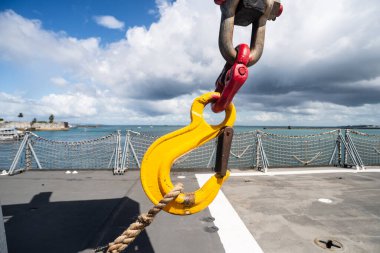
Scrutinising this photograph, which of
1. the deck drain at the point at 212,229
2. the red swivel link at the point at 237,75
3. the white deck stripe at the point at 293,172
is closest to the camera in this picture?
the red swivel link at the point at 237,75

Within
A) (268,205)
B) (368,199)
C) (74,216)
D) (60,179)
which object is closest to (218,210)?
(268,205)

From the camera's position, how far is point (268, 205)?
4.93 meters

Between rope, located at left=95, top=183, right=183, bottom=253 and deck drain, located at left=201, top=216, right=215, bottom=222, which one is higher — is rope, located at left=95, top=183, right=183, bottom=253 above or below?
above

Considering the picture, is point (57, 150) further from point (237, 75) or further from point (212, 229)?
point (237, 75)

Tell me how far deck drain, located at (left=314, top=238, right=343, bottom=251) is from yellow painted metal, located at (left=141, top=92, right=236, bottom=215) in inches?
105

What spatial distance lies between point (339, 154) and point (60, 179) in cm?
1111

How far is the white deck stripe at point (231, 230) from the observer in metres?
3.28

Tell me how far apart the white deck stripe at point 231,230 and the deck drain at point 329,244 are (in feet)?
3.12

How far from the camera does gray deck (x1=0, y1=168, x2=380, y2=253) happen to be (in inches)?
132

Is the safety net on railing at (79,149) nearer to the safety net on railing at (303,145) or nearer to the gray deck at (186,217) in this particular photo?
the gray deck at (186,217)

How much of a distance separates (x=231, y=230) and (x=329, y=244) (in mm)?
1448

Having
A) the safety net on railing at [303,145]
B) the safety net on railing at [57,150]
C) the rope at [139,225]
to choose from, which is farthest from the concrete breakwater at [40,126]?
the rope at [139,225]

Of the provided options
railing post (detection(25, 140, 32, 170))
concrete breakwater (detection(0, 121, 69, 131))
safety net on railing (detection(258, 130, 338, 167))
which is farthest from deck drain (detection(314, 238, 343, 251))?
concrete breakwater (detection(0, 121, 69, 131))

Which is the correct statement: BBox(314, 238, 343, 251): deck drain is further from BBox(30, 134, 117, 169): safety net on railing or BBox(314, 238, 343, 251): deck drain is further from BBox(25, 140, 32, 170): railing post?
BBox(25, 140, 32, 170): railing post
